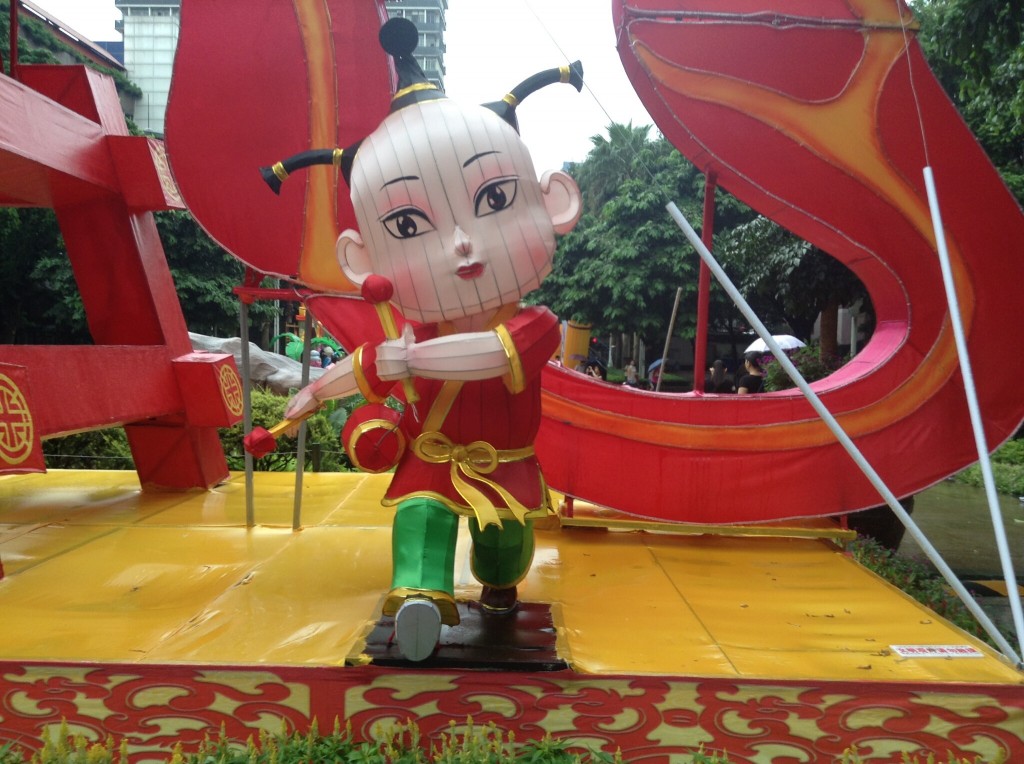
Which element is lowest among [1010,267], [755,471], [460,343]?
[755,471]

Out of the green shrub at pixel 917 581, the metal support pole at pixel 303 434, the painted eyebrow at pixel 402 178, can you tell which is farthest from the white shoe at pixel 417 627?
the green shrub at pixel 917 581

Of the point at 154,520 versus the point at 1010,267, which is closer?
the point at 1010,267

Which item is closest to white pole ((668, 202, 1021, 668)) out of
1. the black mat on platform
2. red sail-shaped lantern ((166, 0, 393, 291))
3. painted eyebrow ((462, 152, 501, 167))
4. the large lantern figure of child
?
the large lantern figure of child


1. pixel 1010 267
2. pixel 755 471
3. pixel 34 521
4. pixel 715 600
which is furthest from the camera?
pixel 34 521

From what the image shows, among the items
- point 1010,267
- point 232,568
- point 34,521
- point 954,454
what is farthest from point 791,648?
point 34,521

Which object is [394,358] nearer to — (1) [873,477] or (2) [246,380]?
(1) [873,477]

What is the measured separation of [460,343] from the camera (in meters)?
2.59

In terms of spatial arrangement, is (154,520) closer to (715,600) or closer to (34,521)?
(34,521)

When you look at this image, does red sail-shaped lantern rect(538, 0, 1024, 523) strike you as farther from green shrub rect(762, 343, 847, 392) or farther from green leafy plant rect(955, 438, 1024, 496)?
green leafy plant rect(955, 438, 1024, 496)

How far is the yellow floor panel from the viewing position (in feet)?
9.37

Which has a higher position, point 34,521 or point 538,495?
point 538,495

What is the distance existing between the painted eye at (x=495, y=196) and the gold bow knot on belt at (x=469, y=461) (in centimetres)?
83

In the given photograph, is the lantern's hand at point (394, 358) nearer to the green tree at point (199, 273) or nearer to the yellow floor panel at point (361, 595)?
the yellow floor panel at point (361, 595)

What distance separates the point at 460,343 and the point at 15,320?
47.4 feet
